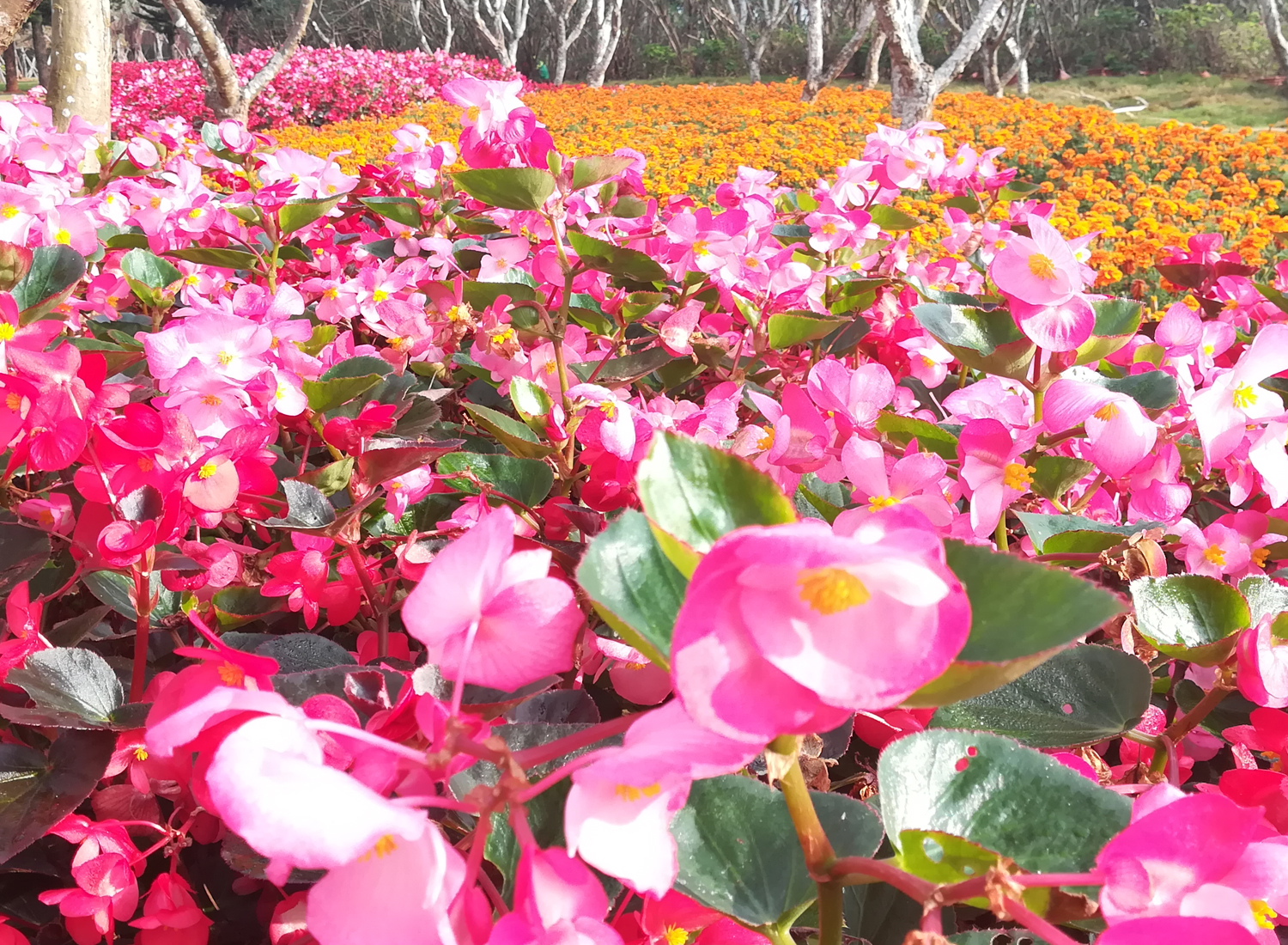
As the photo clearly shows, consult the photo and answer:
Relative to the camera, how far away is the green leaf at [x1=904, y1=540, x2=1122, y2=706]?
0.66ft

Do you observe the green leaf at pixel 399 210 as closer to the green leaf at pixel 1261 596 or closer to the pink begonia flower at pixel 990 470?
the pink begonia flower at pixel 990 470

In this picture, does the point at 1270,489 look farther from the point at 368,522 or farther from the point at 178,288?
the point at 178,288

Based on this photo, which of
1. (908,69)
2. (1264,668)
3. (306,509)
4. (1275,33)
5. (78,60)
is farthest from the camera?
(1275,33)

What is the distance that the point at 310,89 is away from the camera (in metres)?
9.84

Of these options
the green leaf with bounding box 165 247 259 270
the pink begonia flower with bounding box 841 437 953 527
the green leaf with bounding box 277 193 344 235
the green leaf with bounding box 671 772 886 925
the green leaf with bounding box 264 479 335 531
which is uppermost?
the green leaf with bounding box 277 193 344 235

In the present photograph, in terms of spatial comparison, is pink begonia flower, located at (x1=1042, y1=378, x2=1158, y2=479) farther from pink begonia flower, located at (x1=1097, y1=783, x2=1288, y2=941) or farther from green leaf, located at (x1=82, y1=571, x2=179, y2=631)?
green leaf, located at (x1=82, y1=571, x2=179, y2=631)

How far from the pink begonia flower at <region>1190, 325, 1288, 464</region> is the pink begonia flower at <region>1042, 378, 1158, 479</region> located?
74mm

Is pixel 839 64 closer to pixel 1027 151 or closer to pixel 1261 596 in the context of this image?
pixel 1027 151

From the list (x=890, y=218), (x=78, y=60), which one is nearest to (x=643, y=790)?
(x=890, y=218)

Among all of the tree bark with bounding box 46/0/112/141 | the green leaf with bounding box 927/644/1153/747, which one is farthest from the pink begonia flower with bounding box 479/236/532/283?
the tree bark with bounding box 46/0/112/141

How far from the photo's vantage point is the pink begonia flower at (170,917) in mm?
416

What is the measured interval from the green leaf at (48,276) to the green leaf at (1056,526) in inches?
32.2

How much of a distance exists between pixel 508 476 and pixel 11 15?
1.97 meters

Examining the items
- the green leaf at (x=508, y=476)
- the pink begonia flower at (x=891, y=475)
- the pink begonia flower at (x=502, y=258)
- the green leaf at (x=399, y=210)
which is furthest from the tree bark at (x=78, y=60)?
the pink begonia flower at (x=891, y=475)
